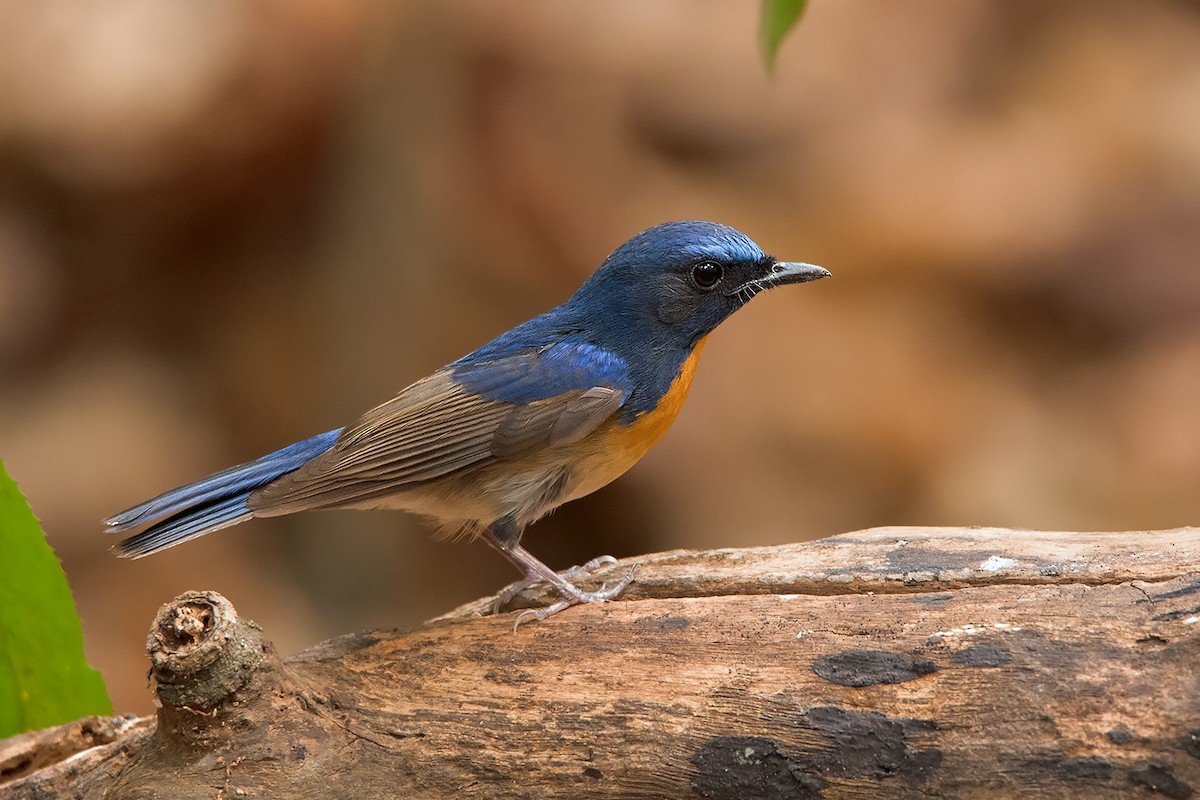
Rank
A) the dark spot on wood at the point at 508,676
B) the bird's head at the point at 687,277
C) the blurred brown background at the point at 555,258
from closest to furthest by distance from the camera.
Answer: the dark spot on wood at the point at 508,676 < the bird's head at the point at 687,277 < the blurred brown background at the point at 555,258

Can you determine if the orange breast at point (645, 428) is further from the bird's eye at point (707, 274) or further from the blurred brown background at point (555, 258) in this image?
the blurred brown background at point (555, 258)

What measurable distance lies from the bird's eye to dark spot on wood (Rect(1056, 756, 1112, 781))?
2.12m

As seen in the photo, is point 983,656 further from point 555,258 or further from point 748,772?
point 555,258

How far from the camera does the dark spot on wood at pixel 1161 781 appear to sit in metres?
2.49

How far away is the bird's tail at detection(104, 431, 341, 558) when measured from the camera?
3.72 metres

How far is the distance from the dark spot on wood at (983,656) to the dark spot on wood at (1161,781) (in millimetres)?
375

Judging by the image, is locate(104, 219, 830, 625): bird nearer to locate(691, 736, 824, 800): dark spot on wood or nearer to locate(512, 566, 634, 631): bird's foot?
locate(512, 566, 634, 631): bird's foot

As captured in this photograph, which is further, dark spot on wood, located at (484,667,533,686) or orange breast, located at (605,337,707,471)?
orange breast, located at (605,337,707,471)

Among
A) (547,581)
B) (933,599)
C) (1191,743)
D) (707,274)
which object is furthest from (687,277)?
(1191,743)

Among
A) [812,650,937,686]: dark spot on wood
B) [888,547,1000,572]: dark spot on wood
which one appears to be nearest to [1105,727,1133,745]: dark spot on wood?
[812,650,937,686]: dark spot on wood

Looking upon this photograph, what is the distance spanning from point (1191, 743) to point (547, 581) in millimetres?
1997

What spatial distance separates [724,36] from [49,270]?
463cm

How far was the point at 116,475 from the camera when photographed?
7.62 metres

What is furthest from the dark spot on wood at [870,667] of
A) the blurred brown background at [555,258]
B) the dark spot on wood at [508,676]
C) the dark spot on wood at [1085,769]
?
the blurred brown background at [555,258]
